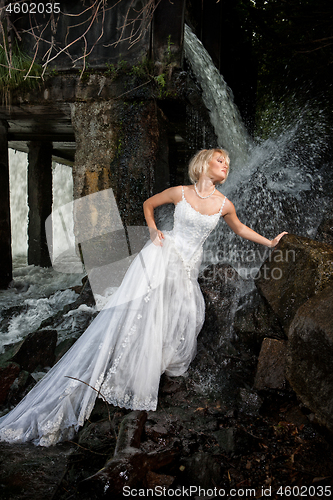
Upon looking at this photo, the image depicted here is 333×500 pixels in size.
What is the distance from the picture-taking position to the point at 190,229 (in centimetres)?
332

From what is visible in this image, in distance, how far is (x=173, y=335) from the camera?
10.7 feet

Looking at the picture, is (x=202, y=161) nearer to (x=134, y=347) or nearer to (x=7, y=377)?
(x=134, y=347)

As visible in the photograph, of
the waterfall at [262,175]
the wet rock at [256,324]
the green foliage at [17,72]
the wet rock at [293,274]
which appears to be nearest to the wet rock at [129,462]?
the wet rock at [256,324]

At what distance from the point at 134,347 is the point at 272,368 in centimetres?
131

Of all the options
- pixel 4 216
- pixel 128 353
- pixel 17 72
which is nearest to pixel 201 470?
pixel 128 353

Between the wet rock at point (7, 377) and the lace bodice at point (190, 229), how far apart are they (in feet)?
7.46

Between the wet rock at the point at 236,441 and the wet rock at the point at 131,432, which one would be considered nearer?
the wet rock at the point at 131,432

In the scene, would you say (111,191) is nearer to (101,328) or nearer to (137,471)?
(101,328)

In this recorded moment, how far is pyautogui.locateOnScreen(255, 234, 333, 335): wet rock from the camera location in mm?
2859

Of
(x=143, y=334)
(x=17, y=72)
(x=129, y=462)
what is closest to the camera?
(x=129, y=462)

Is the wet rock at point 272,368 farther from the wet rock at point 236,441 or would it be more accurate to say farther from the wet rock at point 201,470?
the wet rock at point 201,470

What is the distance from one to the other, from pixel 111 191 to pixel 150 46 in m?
2.17

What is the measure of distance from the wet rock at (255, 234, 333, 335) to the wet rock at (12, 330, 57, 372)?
8.81ft

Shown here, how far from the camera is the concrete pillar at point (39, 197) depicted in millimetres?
9430
